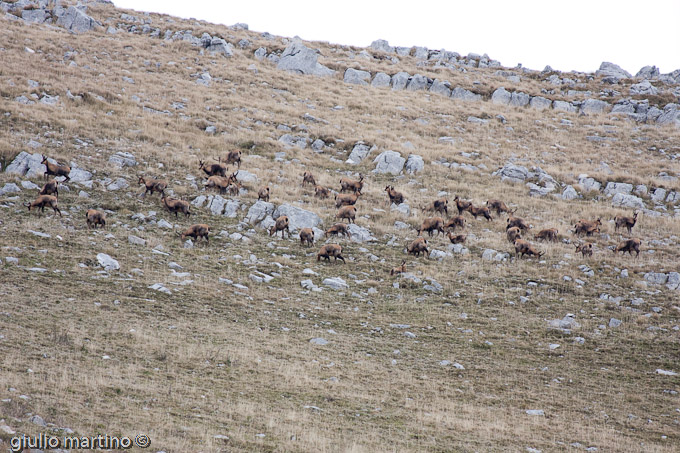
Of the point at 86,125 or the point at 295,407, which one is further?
the point at 86,125

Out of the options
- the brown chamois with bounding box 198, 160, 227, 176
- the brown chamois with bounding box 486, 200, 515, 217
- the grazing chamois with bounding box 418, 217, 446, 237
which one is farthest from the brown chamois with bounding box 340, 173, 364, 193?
the brown chamois with bounding box 486, 200, 515, 217

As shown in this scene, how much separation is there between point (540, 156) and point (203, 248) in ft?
92.2

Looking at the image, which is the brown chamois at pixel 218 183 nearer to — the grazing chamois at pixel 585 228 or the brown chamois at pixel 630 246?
the grazing chamois at pixel 585 228

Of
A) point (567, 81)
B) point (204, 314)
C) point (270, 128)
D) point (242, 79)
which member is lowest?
point (204, 314)

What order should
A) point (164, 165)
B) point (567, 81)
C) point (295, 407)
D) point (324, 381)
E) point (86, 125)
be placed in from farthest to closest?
1. point (567, 81)
2. point (86, 125)
3. point (164, 165)
4. point (324, 381)
5. point (295, 407)

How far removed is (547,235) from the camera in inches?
930

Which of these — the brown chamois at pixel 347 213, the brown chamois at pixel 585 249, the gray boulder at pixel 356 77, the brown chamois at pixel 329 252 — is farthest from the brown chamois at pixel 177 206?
the gray boulder at pixel 356 77

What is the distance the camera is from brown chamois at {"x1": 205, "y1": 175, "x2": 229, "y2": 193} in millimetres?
23891

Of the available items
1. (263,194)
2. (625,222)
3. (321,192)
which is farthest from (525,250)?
(263,194)

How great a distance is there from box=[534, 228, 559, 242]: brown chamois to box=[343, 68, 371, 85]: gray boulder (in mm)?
33014

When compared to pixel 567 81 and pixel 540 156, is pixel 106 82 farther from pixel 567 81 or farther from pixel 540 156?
pixel 567 81

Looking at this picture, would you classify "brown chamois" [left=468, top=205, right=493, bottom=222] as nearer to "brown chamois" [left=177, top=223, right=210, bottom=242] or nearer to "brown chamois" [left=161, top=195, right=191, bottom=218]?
"brown chamois" [left=177, top=223, right=210, bottom=242]

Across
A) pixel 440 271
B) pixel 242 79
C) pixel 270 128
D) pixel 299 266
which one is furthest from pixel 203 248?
pixel 242 79

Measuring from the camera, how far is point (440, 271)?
764 inches
